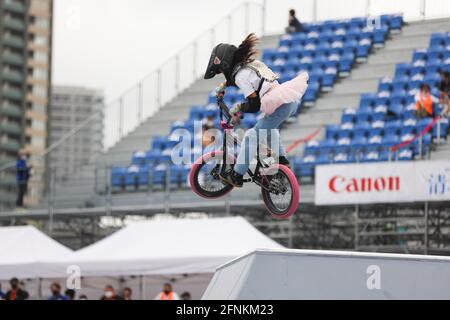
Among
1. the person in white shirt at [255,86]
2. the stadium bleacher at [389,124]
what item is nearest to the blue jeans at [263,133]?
the person in white shirt at [255,86]

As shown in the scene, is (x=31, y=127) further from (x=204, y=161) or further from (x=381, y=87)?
(x=204, y=161)

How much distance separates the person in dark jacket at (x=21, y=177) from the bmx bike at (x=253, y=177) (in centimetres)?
1983

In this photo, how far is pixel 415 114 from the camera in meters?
30.4

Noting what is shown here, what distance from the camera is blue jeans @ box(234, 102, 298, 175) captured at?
14.0 meters

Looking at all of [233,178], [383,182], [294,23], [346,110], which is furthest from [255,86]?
[294,23]

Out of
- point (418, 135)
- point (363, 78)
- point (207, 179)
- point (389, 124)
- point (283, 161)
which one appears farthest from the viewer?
point (363, 78)

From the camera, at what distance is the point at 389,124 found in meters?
31.0

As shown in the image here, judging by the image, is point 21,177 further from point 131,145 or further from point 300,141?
point 300,141

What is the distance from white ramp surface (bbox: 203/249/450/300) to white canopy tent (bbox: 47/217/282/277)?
37.1 feet

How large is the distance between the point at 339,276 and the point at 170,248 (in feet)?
41.9

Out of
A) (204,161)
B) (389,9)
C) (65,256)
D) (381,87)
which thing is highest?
(389,9)

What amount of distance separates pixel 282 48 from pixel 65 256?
1311cm

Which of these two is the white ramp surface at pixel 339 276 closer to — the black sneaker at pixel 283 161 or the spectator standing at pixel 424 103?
the black sneaker at pixel 283 161
